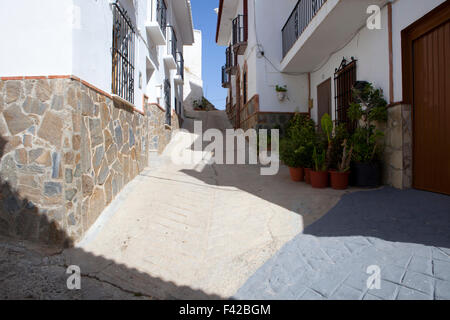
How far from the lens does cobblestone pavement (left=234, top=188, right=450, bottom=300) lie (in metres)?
1.96

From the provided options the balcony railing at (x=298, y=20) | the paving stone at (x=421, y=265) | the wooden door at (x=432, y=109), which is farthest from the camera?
the balcony railing at (x=298, y=20)

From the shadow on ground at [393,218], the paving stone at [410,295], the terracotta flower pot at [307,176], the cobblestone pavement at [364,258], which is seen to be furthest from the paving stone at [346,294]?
the terracotta flower pot at [307,176]

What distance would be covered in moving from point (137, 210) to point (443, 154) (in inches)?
175

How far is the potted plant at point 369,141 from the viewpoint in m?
4.52

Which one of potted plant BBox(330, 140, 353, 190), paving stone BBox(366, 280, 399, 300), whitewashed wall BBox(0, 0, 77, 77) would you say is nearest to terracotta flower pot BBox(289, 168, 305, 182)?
potted plant BBox(330, 140, 353, 190)

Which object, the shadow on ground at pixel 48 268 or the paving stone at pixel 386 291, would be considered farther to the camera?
the shadow on ground at pixel 48 268

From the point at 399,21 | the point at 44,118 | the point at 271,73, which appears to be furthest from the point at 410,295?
the point at 271,73

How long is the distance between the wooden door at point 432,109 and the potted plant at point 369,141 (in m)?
0.53

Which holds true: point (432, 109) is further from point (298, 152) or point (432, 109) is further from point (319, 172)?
point (298, 152)

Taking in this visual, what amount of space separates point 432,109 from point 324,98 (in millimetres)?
4553

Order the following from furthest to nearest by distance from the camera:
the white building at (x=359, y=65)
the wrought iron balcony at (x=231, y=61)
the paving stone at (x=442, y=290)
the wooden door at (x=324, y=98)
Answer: the wrought iron balcony at (x=231, y=61)
the wooden door at (x=324, y=98)
the white building at (x=359, y=65)
the paving stone at (x=442, y=290)

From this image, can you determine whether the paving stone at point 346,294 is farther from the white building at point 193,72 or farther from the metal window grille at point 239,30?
the white building at point 193,72

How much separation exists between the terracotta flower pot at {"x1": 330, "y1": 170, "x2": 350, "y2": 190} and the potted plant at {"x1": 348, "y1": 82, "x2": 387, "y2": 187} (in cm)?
26
